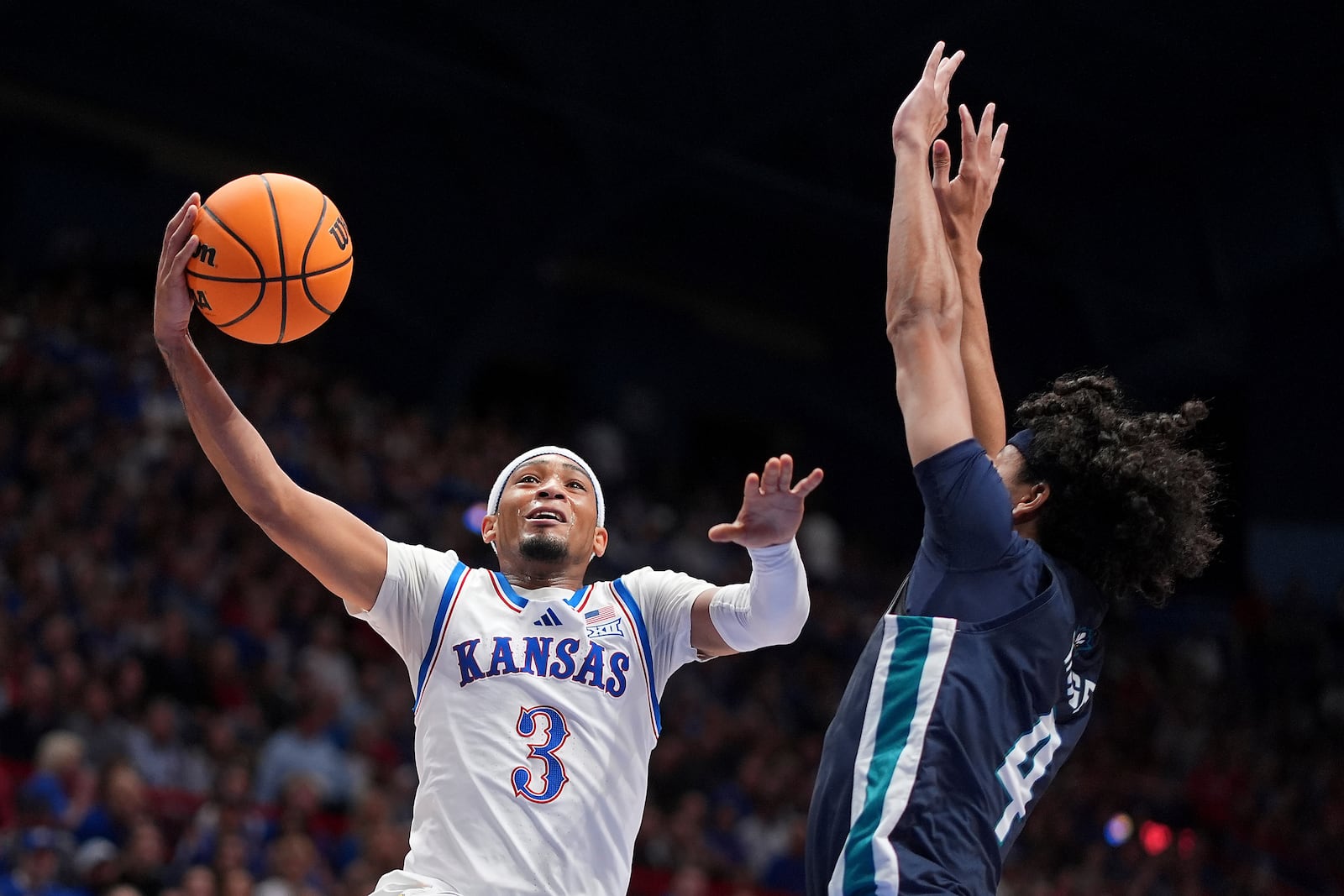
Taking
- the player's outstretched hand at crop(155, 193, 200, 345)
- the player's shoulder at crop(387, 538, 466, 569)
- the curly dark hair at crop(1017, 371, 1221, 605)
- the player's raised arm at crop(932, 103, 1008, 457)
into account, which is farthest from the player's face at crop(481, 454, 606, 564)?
the curly dark hair at crop(1017, 371, 1221, 605)

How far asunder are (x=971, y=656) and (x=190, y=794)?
8.35 metres

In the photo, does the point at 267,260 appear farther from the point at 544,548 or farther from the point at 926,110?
the point at 926,110

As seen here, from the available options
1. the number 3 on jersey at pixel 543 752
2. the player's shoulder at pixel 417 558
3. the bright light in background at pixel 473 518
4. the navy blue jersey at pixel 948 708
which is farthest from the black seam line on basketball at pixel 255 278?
the bright light in background at pixel 473 518

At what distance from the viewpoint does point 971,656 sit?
348 cm

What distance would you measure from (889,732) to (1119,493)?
0.87 m

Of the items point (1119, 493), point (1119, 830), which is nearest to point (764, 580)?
point (1119, 493)

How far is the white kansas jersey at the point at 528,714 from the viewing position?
459cm

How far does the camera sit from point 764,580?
468 centimetres

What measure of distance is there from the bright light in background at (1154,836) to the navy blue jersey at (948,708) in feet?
42.2

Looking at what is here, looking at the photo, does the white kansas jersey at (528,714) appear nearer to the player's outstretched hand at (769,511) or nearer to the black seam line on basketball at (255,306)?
Result: the player's outstretched hand at (769,511)

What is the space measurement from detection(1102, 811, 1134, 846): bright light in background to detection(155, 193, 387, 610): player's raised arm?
41.4 feet

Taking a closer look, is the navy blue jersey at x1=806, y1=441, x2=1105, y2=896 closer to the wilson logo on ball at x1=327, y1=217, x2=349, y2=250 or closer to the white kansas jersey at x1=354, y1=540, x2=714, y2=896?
the white kansas jersey at x1=354, y1=540, x2=714, y2=896

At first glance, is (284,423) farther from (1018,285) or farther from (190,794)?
(1018,285)

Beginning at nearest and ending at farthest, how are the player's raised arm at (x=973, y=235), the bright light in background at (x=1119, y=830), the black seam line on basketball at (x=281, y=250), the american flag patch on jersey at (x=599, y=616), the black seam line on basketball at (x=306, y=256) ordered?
the player's raised arm at (x=973, y=235) → the american flag patch on jersey at (x=599, y=616) → the black seam line on basketball at (x=281, y=250) → the black seam line on basketball at (x=306, y=256) → the bright light in background at (x=1119, y=830)
